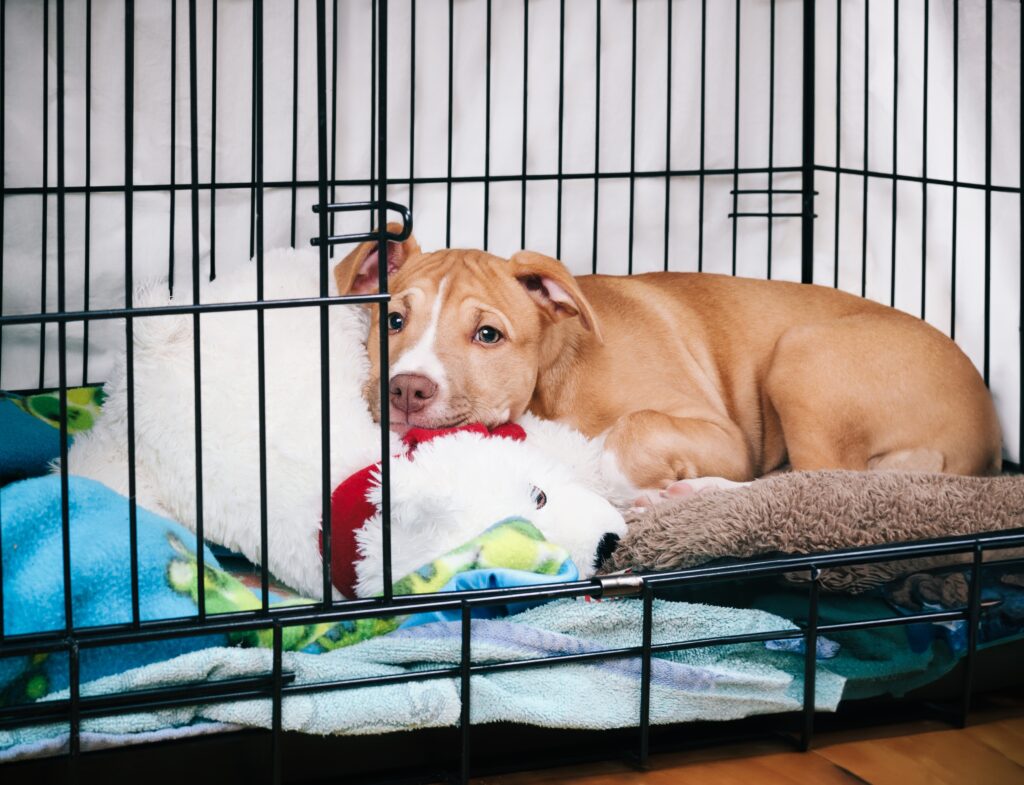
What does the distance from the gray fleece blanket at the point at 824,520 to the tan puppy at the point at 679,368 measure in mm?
468

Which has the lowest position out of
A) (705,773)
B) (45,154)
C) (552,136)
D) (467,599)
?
(705,773)

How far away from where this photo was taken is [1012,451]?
99.2 inches

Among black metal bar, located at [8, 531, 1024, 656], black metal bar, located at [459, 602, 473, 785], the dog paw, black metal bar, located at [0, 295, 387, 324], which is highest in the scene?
black metal bar, located at [0, 295, 387, 324]

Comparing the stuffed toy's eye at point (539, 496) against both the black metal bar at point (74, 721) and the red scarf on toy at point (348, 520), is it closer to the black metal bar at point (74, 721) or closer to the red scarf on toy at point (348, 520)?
the red scarf on toy at point (348, 520)

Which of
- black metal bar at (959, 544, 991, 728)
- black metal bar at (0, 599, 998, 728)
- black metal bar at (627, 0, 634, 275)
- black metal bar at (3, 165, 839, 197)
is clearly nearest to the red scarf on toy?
black metal bar at (0, 599, 998, 728)

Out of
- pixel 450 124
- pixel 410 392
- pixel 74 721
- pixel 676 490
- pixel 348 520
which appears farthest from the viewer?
pixel 450 124

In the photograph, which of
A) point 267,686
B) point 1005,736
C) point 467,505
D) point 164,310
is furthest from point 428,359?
point 1005,736

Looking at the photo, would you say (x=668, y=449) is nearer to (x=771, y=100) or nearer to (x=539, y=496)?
(x=539, y=496)

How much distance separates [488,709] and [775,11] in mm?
2417

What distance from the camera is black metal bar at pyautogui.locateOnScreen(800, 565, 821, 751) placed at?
4.75 ft

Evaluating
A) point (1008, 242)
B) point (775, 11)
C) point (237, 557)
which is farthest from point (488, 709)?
point (775, 11)

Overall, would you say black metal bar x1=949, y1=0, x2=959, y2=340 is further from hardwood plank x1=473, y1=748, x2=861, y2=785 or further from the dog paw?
hardwood plank x1=473, y1=748, x2=861, y2=785

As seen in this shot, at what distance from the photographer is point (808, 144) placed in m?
2.89

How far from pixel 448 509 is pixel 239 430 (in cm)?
41
